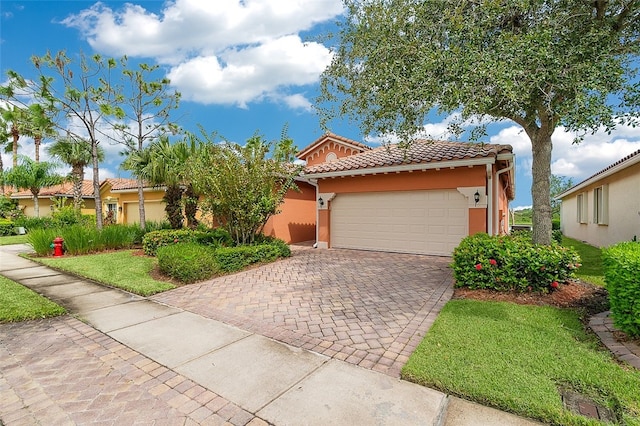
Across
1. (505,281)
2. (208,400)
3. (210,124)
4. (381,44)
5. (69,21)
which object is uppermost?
(69,21)

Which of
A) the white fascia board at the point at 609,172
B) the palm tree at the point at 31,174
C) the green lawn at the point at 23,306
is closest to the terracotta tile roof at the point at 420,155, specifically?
the white fascia board at the point at 609,172

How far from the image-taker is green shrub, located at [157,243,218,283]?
24.6ft

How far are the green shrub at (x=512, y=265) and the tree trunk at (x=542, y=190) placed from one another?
1059 millimetres

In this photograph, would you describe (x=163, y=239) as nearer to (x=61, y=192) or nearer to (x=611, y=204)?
(x=611, y=204)

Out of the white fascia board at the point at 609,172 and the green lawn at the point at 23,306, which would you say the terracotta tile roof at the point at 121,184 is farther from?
the white fascia board at the point at 609,172

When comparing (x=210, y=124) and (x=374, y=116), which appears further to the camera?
(x=210, y=124)

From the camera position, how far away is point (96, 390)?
308 centimetres

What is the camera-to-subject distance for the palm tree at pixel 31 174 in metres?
22.1

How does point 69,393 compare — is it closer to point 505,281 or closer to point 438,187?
point 505,281

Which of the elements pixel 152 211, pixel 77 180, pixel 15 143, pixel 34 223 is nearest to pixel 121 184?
pixel 77 180

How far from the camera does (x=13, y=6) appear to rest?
8.91m

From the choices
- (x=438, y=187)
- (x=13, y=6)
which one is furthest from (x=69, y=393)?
(x=13, y=6)

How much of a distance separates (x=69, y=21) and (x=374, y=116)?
36.6 feet

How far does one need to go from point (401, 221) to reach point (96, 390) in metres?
10.2
